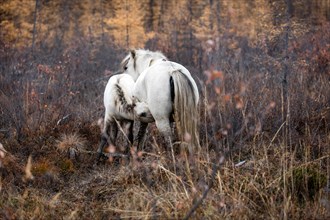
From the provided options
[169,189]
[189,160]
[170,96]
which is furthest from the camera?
[170,96]

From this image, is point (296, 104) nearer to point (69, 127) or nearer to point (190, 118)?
point (190, 118)

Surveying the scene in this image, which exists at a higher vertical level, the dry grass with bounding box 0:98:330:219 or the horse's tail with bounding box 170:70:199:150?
the horse's tail with bounding box 170:70:199:150

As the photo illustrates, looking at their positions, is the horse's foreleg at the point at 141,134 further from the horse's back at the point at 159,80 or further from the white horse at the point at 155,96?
the horse's back at the point at 159,80

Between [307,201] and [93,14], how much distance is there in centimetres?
2755

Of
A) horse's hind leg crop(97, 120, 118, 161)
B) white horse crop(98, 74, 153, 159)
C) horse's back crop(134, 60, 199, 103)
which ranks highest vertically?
horse's back crop(134, 60, 199, 103)

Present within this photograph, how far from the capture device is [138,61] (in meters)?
5.48

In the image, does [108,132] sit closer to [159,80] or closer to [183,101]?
[159,80]

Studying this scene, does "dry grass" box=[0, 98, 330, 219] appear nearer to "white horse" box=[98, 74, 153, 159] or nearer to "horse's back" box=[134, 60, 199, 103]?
"white horse" box=[98, 74, 153, 159]

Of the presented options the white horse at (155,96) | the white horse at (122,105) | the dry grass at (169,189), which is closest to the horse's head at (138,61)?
the white horse at (155,96)

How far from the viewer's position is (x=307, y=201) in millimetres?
3439

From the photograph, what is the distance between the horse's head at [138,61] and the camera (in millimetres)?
5297

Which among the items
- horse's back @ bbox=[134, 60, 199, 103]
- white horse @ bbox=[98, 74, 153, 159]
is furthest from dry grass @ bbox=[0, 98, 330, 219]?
horse's back @ bbox=[134, 60, 199, 103]

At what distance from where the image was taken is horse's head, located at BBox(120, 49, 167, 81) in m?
5.30

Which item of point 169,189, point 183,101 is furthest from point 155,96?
point 169,189
